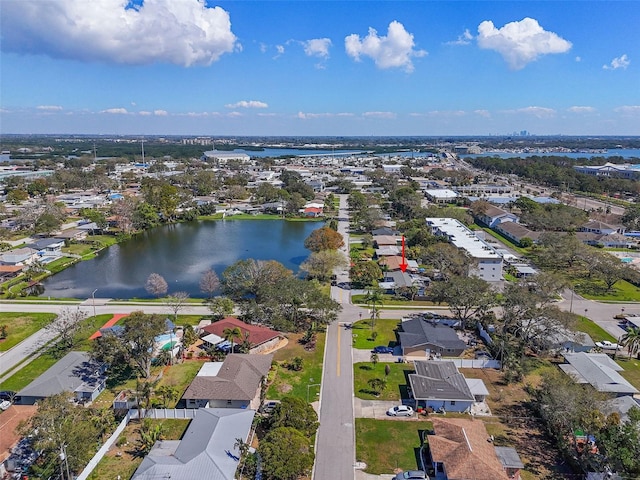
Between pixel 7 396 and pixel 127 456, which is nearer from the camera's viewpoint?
pixel 127 456

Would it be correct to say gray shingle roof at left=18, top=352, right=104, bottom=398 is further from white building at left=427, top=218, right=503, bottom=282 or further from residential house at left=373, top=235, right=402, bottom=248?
residential house at left=373, top=235, right=402, bottom=248

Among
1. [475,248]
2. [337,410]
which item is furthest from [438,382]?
[475,248]

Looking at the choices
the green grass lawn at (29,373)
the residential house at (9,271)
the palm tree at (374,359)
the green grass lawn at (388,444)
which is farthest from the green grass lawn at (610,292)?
the residential house at (9,271)

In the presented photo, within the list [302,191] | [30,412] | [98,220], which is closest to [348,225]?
[302,191]

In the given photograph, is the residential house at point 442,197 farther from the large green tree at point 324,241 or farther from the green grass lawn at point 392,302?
the green grass lawn at point 392,302

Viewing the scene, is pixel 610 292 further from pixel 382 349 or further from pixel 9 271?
pixel 9 271

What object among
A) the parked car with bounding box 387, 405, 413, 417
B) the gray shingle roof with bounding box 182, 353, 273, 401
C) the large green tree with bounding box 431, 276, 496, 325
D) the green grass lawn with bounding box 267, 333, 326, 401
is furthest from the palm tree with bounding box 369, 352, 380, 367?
the large green tree with bounding box 431, 276, 496, 325
